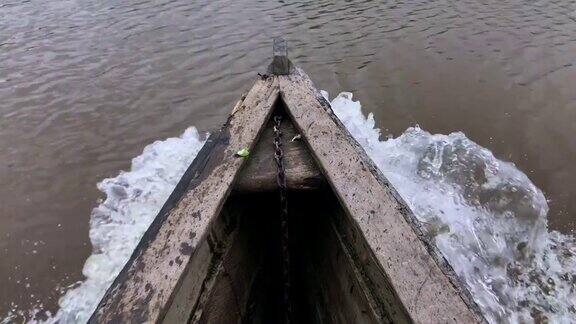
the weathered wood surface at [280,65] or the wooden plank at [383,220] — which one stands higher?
the weathered wood surface at [280,65]

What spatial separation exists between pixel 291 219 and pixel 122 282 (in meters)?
1.35

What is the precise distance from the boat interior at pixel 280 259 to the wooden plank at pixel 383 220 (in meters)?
0.12

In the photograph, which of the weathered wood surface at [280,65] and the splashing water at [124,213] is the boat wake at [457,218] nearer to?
the splashing water at [124,213]

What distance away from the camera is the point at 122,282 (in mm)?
1713

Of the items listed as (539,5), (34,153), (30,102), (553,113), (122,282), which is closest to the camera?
(122,282)

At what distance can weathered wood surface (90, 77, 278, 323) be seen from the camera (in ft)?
5.31

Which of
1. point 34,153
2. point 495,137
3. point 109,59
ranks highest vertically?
point 109,59

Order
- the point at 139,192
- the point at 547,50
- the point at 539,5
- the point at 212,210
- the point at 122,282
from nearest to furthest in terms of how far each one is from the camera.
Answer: the point at 122,282
the point at 212,210
the point at 139,192
the point at 547,50
the point at 539,5

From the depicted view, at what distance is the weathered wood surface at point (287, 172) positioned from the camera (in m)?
2.40

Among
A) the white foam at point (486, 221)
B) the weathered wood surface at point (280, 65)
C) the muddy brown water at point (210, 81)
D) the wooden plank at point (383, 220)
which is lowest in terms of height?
the white foam at point (486, 221)

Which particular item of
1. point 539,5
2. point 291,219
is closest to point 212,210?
point 291,219

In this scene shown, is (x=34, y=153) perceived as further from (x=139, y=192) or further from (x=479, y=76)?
(x=479, y=76)

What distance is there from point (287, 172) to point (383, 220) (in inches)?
27.3

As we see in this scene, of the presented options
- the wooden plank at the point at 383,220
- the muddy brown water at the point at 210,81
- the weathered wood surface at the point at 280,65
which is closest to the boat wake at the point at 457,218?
the muddy brown water at the point at 210,81
